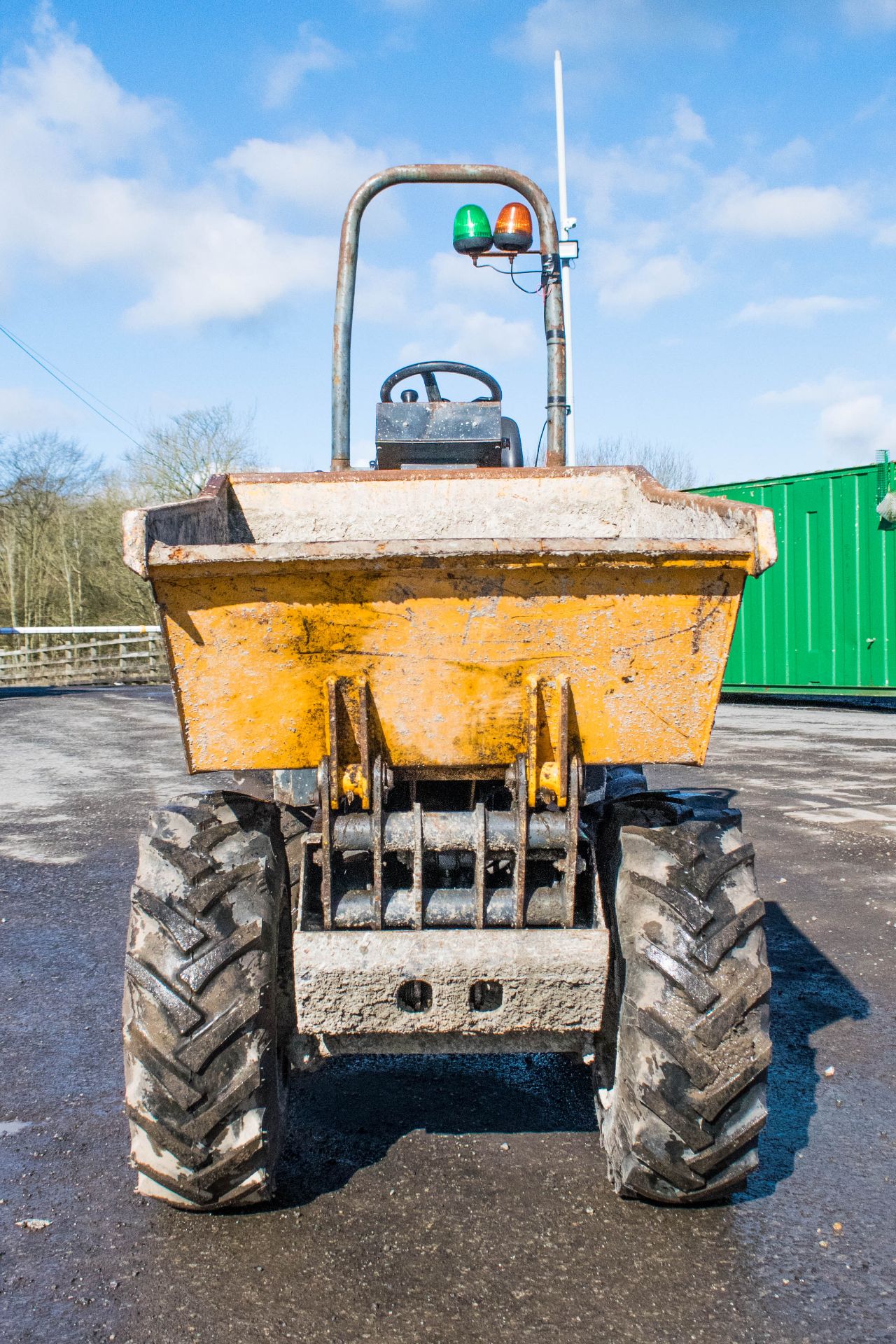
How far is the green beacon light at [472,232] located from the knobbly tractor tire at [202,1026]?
3243 mm

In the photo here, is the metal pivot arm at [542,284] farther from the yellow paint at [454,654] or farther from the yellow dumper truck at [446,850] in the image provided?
the yellow paint at [454,654]

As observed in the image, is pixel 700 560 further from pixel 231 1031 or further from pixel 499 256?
pixel 499 256

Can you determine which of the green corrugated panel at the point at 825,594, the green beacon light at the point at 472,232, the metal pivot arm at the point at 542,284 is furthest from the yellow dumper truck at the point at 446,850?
the green corrugated panel at the point at 825,594

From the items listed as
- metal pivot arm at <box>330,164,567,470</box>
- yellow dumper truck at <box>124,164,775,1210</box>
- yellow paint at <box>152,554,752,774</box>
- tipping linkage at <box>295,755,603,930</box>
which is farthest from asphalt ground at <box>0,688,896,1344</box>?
metal pivot arm at <box>330,164,567,470</box>

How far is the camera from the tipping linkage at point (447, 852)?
9.32 feet

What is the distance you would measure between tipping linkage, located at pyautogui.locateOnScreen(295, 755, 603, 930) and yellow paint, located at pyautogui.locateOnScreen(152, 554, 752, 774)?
9 cm

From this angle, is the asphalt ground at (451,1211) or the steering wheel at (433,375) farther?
the steering wheel at (433,375)

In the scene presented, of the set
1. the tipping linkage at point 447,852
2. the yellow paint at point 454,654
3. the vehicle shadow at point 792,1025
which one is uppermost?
the yellow paint at point 454,654

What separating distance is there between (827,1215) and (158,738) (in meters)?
11.8

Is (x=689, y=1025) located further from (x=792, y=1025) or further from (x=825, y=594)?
(x=825, y=594)

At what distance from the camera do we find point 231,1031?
8.93ft

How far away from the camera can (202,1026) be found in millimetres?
2719

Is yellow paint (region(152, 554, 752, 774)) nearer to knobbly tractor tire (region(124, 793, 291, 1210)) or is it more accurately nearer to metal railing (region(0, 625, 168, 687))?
knobbly tractor tire (region(124, 793, 291, 1210))

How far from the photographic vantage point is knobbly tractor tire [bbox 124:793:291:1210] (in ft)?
8.87
